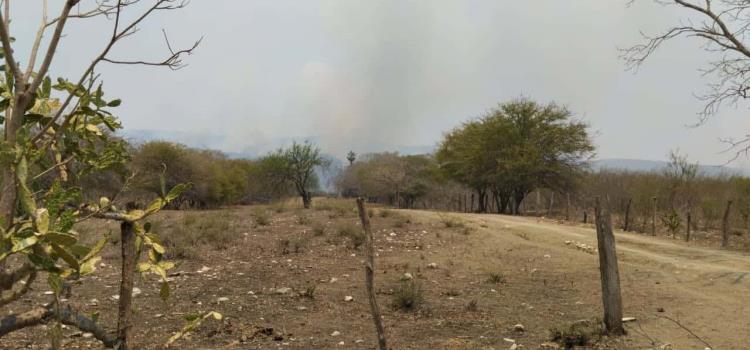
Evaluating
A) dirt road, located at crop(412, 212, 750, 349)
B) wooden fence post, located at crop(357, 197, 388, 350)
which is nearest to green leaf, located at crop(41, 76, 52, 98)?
wooden fence post, located at crop(357, 197, 388, 350)

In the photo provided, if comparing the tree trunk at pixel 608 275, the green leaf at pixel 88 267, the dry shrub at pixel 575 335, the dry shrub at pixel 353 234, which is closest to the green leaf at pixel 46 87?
the green leaf at pixel 88 267

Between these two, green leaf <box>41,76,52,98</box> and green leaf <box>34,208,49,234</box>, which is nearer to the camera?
green leaf <box>34,208,49,234</box>

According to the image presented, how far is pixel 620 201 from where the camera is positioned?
109 ft

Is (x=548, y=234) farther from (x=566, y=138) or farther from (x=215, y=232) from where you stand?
(x=566, y=138)

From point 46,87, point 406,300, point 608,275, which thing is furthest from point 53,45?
point 608,275

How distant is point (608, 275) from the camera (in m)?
6.52

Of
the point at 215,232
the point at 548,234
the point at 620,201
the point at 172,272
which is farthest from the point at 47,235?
the point at 620,201

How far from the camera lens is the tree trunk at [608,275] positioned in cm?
634

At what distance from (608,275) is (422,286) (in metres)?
3.26

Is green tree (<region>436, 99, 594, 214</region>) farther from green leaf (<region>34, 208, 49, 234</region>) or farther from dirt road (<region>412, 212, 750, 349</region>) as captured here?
green leaf (<region>34, 208, 49, 234</region>)

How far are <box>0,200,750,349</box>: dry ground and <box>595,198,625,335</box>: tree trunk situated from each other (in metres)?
0.26

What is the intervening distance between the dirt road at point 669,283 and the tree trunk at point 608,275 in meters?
0.24

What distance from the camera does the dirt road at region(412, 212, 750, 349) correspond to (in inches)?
254

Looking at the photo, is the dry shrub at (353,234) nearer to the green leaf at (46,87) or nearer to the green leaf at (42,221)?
the green leaf at (46,87)
